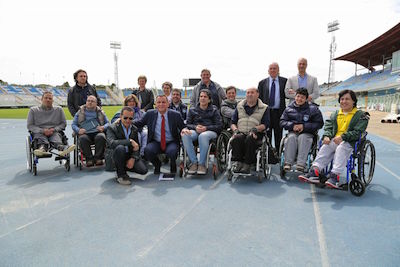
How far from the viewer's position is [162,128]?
152 inches

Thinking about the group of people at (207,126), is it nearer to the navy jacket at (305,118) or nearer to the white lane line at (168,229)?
the navy jacket at (305,118)

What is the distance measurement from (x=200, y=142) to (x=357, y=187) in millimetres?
2011

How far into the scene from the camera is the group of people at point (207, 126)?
3135 mm

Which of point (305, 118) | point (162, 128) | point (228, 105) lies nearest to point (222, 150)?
point (228, 105)

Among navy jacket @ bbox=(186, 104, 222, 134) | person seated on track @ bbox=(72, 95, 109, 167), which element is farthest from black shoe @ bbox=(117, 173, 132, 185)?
navy jacket @ bbox=(186, 104, 222, 134)

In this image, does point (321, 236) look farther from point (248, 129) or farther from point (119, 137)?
point (119, 137)

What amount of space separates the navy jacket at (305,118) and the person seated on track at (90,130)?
2.83m

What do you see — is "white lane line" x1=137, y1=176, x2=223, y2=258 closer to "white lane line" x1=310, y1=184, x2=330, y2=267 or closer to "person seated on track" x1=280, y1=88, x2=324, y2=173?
"white lane line" x1=310, y1=184, x2=330, y2=267

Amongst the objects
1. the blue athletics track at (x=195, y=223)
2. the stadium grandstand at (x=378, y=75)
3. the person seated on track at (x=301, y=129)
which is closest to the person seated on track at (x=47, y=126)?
the blue athletics track at (x=195, y=223)

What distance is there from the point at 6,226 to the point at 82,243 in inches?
33.4

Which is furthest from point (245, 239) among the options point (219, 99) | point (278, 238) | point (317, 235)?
point (219, 99)

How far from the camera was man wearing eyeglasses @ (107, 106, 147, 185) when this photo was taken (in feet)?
11.3

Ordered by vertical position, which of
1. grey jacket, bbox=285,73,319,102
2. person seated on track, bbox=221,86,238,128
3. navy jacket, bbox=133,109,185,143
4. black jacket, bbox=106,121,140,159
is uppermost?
grey jacket, bbox=285,73,319,102

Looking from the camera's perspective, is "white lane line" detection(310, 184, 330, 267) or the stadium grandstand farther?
the stadium grandstand
